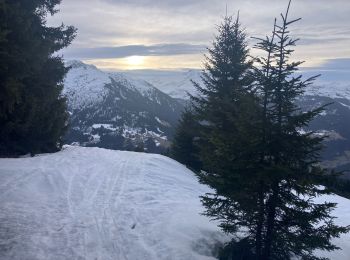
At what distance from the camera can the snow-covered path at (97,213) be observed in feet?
37.6

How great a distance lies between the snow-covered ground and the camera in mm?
11453

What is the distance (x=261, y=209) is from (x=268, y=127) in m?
2.30

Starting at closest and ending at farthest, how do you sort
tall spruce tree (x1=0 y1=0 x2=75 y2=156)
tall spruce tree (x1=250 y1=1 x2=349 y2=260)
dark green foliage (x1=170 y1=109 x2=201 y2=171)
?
tall spruce tree (x1=250 y1=1 x2=349 y2=260) < tall spruce tree (x1=0 y1=0 x2=75 y2=156) < dark green foliage (x1=170 y1=109 x2=201 y2=171)

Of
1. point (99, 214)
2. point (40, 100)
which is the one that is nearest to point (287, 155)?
point (99, 214)

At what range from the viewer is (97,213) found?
1422cm

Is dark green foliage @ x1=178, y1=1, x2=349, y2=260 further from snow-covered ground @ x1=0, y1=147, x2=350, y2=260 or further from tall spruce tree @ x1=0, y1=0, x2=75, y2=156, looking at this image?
tall spruce tree @ x1=0, y1=0, x2=75, y2=156

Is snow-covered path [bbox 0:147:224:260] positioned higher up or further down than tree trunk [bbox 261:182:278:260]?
further down

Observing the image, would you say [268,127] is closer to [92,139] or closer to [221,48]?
[221,48]

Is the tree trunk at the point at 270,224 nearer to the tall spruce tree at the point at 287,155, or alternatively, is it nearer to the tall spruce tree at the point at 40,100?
the tall spruce tree at the point at 287,155

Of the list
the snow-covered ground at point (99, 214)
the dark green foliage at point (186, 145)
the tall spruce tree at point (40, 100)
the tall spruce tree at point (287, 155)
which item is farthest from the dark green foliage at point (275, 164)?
the dark green foliage at point (186, 145)

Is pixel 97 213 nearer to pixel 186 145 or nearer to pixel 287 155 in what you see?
pixel 287 155

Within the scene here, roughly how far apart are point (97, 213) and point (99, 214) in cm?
12

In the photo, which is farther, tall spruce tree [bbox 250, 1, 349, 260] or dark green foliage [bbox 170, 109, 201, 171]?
dark green foliage [bbox 170, 109, 201, 171]

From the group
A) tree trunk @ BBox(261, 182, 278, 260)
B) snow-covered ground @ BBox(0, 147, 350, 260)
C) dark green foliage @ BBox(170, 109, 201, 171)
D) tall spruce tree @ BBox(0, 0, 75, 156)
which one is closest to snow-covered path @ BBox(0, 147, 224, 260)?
snow-covered ground @ BBox(0, 147, 350, 260)
